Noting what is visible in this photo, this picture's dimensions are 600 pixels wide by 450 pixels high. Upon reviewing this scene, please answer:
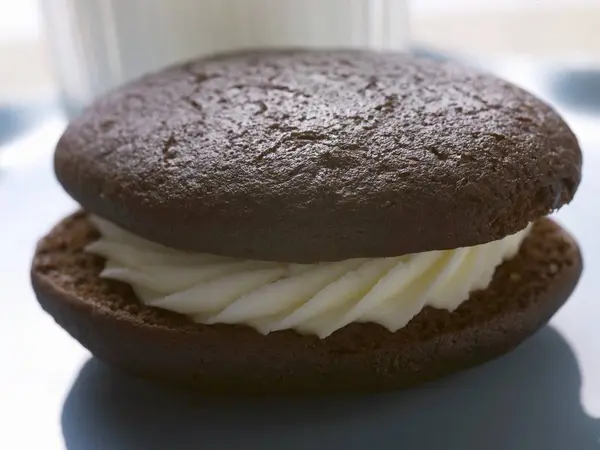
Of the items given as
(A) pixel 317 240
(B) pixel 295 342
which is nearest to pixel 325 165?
(A) pixel 317 240

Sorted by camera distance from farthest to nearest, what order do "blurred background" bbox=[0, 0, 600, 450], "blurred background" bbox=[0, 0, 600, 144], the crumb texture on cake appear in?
"blurred background" bbox=[0, 0, 600, 144], "blurred background" bbox=[0, 0, 600, 450], the crumb texture on cake

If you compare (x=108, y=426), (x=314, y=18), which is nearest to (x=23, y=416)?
(x=108, y=426)

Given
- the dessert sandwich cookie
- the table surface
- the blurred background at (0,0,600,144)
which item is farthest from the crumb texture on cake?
the blurred background at (0,0,600,144)

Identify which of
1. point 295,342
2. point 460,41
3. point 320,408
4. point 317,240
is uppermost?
point 317,240

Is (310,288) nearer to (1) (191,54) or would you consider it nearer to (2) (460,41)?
(1) (191,54)

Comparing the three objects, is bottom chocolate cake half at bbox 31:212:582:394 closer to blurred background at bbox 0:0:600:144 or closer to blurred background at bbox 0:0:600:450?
blurred background at bbox 0:0:600:450
